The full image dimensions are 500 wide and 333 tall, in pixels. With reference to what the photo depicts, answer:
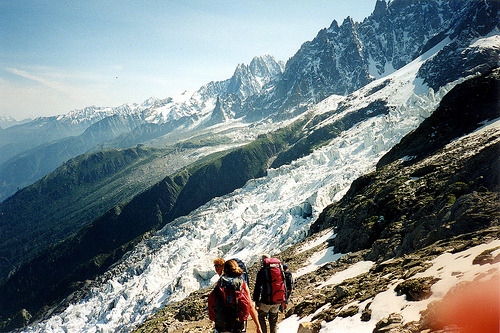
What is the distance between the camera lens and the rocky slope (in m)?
7.82

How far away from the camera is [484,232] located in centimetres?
1184

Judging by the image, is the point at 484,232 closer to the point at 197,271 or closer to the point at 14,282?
the point at 197,271

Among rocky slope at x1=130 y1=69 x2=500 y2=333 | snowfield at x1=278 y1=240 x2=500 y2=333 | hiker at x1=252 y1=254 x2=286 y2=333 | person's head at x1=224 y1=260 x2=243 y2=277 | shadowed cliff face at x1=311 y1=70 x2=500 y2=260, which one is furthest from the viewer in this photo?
shadowed cliff face at x1=311 y1=70 x2=500 y2=260

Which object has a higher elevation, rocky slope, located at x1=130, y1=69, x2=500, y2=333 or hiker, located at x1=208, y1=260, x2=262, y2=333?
hiker, located at x1=208, y1=260, x2=262, y2=333

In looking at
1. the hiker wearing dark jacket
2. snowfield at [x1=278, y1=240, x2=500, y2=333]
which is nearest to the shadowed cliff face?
snowfield at [x1=278, y1=240, x2=500, y2=333]

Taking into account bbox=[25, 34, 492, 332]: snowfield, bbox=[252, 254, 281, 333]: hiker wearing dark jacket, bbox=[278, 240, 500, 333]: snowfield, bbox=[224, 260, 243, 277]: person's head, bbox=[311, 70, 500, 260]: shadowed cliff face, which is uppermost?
bbox=[224, 260, 243, 277]: person's head

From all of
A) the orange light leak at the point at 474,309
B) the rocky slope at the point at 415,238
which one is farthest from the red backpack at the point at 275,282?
the orange light leak at the point at 474,309

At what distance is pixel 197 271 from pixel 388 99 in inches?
7670

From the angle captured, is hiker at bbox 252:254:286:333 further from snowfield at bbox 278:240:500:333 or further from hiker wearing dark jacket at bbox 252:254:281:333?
snowfield at bbox 278:240:500:333

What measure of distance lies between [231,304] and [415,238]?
16484mm

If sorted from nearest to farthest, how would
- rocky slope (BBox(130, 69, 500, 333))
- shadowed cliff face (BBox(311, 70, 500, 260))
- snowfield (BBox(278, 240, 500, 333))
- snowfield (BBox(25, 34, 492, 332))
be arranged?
1. snowfield (BBox(278, 240, 500, 333))
2. rocky slope (BBox(130, 69, 500, 333))
3. shadowed cliff face (BBox(311, 70, 500, 260))
4. snowfield (BBox(25, 34, 492, 332))

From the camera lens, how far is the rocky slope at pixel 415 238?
25.6ft

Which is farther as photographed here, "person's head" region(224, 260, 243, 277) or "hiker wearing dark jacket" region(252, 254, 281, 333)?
"hiker wearing dark jacket" region(252, 254, 281, 333)

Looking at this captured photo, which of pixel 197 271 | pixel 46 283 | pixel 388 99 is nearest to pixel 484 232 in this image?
pixel 197 271
